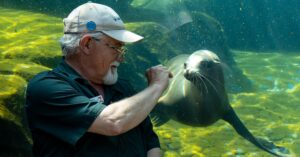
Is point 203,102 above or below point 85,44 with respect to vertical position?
below

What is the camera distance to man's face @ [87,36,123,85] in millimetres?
2742

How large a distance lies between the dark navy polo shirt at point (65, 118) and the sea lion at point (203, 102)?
352 cm

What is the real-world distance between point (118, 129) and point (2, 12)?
10588mm

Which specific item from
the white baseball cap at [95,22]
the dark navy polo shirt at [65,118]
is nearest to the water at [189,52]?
the dark navy polo shirt at [65,118]

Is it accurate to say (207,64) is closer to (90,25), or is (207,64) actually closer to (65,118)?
(90,25)

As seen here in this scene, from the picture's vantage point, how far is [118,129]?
2.33 metres

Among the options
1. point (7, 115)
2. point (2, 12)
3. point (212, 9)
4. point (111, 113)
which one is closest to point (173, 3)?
point (212, 9)

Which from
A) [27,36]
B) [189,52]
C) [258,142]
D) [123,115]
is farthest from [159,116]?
[189,52]

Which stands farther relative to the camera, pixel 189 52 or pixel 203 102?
pixel 189 52

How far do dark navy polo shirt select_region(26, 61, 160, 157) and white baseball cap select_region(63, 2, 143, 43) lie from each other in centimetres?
36

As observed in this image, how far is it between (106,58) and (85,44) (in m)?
0.21

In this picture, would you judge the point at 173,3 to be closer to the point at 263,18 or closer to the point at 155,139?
the point at 263,18

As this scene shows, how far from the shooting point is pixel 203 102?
252 inches

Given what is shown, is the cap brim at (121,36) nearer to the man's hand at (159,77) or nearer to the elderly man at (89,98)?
the elderly man at (89,98)
